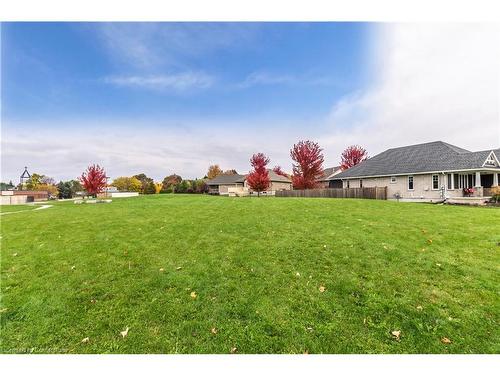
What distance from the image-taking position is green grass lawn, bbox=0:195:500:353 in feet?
10.2

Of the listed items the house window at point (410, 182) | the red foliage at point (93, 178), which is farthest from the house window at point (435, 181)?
the red foliage at point (93, 178)

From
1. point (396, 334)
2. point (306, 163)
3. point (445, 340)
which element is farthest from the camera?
point (306, 163)

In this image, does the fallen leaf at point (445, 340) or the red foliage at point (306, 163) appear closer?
the fallen leaf at point (445, 340)

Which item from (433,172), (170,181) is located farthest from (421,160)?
(170,181)

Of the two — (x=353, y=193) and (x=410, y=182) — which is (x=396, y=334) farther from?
(x=410, y=182)

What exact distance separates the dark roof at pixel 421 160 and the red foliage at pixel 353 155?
60.3ft

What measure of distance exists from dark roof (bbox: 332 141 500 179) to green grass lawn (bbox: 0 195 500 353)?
57.8ft

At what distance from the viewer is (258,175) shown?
3159cm

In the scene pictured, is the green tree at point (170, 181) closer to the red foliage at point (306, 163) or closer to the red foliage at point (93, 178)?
the red foliage at point (93, 178)

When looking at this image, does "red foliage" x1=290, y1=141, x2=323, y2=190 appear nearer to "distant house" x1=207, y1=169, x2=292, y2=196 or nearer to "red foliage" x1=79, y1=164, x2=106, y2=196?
"distant house" x1=207, y1=169, x2=292, y2=196

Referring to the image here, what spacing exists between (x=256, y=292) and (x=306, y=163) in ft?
98.2

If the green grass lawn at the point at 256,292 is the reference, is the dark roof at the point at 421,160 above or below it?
above

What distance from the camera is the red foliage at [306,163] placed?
105ft

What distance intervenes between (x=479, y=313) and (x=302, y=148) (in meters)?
29.9
